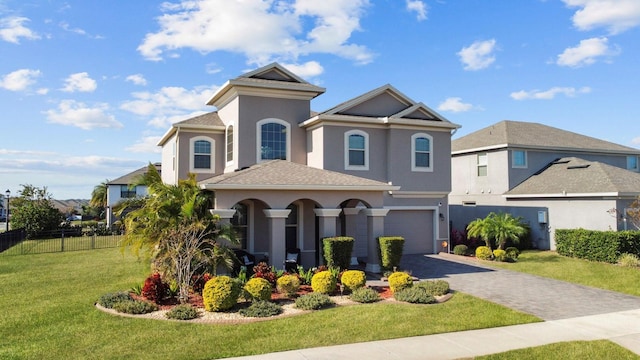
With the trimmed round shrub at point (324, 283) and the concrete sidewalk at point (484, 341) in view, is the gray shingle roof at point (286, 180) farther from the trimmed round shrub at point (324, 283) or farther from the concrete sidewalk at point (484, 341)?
the concrete sidewalk at point (484, 341)

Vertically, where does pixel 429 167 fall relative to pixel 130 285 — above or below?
above

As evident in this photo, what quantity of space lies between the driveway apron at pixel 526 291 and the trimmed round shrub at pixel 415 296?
196 cm

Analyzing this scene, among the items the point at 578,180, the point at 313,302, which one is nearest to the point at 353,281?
the point at 313,302

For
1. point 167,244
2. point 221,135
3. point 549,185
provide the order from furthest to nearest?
point 549,185 < point 221,135 < point 167,244

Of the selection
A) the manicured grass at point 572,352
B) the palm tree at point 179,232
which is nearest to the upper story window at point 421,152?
the palm tree at point 179,232

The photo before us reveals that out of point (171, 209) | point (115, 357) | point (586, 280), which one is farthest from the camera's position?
point (586, 280)

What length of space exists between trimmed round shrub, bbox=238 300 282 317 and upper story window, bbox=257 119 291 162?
32.7 feet

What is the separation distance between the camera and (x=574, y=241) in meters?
21.2

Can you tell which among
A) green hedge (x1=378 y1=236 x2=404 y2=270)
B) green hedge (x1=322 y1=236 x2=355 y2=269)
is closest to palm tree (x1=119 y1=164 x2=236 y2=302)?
green hedge (x1=322 y1=236 x2=355 y2=269)

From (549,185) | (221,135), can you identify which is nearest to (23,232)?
(221,135)

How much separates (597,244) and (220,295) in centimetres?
1704

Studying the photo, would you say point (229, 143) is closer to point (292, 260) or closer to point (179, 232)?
point (292, 260)

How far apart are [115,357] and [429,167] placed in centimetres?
1674

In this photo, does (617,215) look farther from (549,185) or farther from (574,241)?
(549,185)
